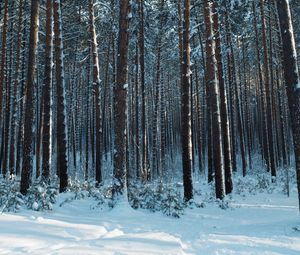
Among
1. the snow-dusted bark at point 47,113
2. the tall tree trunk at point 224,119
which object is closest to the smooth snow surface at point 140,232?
the snow-dusted bark at point 47,113

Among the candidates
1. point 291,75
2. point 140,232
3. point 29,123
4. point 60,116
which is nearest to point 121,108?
point 29,123

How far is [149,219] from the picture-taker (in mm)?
7902

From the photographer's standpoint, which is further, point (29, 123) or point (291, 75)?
point (29, 123)

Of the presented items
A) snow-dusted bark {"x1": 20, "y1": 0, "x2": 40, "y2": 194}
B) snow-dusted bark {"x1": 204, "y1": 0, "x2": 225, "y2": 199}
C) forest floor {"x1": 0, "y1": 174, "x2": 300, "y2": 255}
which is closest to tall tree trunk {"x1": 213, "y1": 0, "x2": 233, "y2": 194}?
snow-dusted bark {"x1": 204, "y1": 0, "x2": 225, "y2": 199}

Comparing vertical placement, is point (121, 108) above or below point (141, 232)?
above

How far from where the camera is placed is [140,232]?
6406 mm

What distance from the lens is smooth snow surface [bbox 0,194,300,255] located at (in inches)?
198

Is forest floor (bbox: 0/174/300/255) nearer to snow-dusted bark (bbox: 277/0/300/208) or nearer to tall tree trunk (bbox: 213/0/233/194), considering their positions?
snow-dusted bark (bbox: 277/0/300/208)

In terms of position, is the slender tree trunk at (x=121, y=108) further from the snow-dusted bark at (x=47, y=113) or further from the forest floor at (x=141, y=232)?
the snow-dusted bark at (x=47, y=113)

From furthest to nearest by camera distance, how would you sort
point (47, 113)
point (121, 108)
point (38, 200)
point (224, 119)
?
point (224, 119) → point (47, 113) → point (121, 108) → point (38, 200)

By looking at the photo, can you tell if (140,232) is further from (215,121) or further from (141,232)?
(215,121)

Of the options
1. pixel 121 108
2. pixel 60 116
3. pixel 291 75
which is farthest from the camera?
pixel 60 116

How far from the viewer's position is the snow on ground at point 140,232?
5026 millimetres

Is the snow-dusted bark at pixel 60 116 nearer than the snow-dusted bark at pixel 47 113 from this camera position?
No
